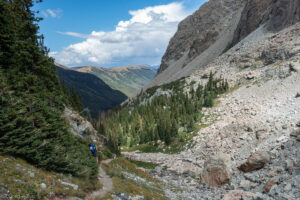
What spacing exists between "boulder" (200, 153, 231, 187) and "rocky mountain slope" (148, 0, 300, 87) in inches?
2028

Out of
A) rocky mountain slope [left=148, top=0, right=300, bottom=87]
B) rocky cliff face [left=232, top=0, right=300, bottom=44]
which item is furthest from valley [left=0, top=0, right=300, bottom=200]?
rocky mountain slope [left=148, top=0, right=300, bottom=87]

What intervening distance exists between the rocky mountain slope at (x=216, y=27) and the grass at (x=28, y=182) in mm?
66042

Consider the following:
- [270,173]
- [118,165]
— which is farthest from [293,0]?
[118,165]

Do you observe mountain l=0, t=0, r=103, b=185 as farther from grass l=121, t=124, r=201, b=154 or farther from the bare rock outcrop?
the bare rock outcrop

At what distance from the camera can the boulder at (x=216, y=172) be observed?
20.9 metres

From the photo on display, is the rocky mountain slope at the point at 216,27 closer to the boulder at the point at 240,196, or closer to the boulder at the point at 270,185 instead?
the boulder at the point at 270,185

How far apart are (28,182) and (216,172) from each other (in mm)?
19211

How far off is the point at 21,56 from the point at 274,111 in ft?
A: 113

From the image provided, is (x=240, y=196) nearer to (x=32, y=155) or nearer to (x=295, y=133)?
(x=295, y=133)

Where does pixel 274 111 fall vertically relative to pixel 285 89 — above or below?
below

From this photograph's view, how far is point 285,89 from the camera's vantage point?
34.1 meters

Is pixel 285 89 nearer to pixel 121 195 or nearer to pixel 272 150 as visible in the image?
pixel 272 150

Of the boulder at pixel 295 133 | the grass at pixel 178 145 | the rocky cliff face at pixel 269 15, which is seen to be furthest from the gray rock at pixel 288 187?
the rocky cliff face at pixel 269 15

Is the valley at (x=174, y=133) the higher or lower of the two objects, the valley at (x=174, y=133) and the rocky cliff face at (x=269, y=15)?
the lower
